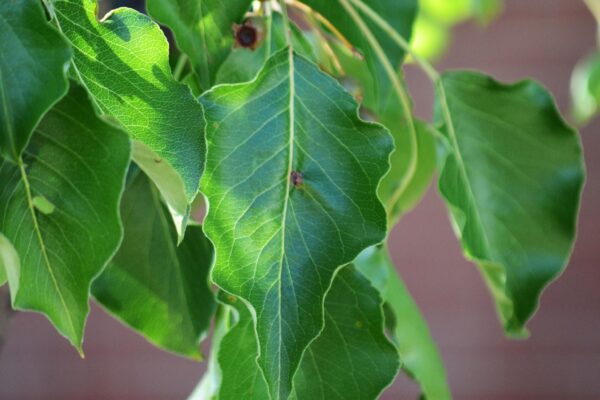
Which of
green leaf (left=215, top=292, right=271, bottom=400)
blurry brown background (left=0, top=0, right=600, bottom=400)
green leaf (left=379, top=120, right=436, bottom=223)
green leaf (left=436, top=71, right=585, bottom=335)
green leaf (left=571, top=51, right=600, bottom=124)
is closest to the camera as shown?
green leaf (left=215, top=292, right=271, bottom=400)

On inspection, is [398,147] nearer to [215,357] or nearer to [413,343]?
[413,343]

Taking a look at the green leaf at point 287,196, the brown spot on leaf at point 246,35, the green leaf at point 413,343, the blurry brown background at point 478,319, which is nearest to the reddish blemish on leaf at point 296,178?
the green leaf at point 287,196

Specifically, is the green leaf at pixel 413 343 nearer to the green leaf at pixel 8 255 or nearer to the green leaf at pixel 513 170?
the green leaf at pixel 513 170

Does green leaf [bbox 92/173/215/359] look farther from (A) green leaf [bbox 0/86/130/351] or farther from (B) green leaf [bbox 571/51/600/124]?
(B) green leaf [bbox 571/51/600/124]

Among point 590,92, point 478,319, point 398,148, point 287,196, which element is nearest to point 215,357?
point 287,196

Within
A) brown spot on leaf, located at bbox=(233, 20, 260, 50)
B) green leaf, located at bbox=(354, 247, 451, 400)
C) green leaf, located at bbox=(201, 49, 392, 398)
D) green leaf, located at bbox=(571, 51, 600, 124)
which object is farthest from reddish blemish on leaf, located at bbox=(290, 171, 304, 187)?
green leaf, located at bbox=(571, 51, 600, 124)
